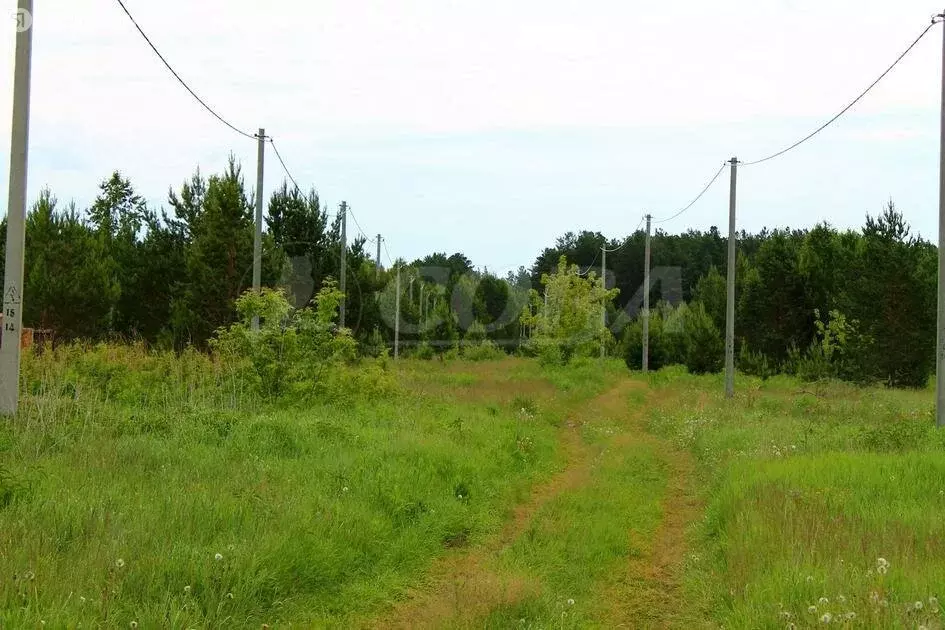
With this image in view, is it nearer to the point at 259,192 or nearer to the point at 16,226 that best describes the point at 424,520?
the point at 16,226

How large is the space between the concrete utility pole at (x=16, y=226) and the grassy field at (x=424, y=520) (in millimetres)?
555

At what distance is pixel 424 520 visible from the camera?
8062 mm

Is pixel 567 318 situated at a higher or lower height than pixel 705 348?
higher

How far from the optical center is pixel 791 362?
37.2 meters

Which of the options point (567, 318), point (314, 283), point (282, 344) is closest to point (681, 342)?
point (567, 318)

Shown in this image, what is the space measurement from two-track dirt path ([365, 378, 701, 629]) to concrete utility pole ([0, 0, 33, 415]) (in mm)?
5596

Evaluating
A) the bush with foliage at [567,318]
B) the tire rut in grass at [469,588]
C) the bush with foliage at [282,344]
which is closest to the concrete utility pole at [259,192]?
the bush with foliage at [282,344]

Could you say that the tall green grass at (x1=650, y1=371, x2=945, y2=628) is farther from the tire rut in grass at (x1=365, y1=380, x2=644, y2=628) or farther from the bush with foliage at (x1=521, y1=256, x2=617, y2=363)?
the bush with foliage at (x1=521, y1=256, x2=617, y2=363)

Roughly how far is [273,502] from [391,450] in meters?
3.07

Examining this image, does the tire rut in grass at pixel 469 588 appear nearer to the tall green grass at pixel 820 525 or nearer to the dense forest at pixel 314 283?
the tall green grass at pixel 820 525

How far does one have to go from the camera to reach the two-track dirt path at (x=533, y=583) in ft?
18.9

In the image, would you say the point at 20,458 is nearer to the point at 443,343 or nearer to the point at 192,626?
the point at 192,626

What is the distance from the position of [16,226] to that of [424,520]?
578cm

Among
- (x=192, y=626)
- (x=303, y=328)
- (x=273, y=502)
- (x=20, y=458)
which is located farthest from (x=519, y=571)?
(x=303, y=328)
